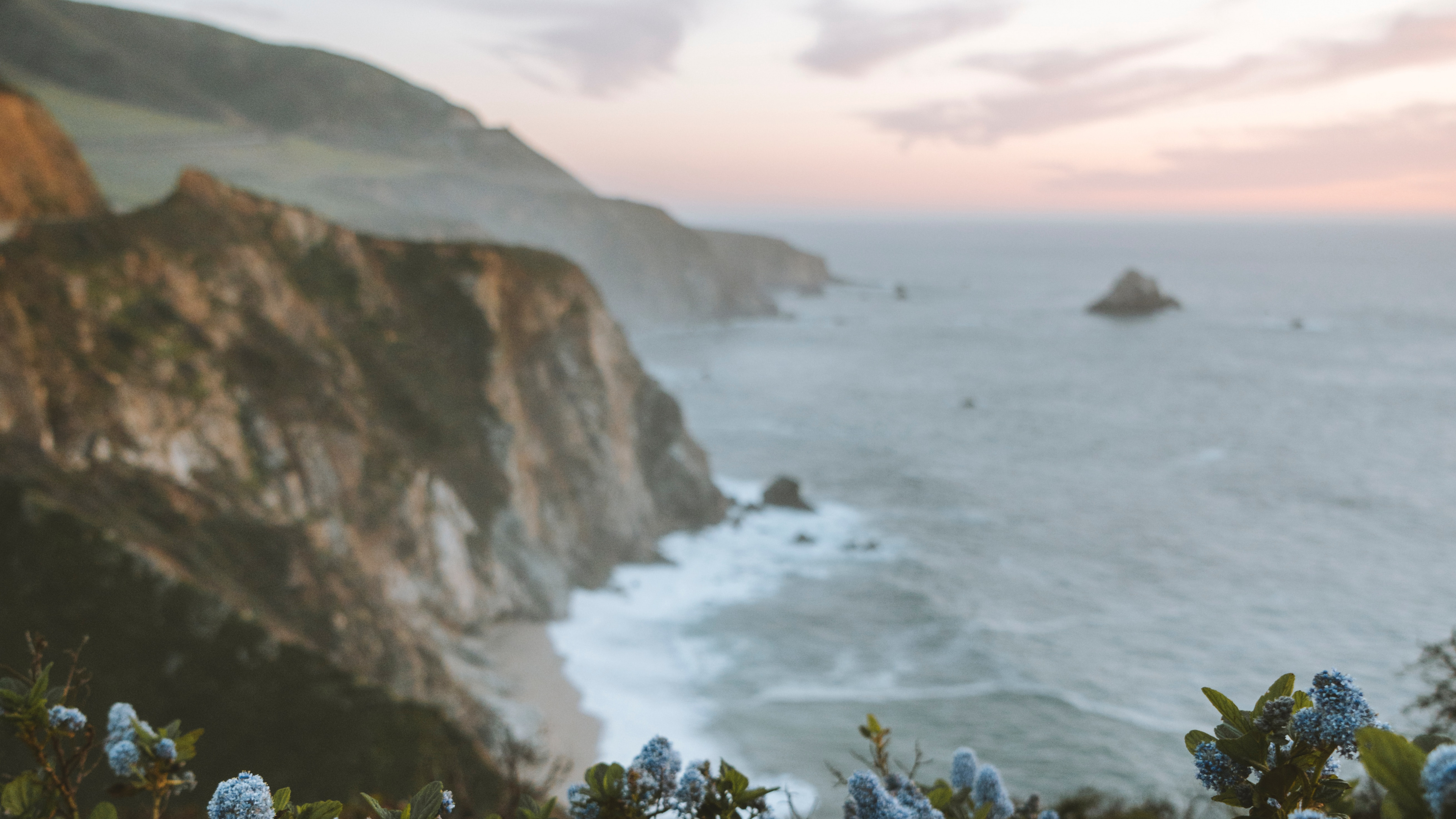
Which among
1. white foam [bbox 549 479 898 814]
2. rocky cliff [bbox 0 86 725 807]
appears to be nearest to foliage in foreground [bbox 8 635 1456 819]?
rocky cliff [bbox 0 86 725 807]

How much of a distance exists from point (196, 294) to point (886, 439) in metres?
52.5

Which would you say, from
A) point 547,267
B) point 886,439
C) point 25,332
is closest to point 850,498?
point 886,439

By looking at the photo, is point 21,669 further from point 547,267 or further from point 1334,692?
point 547,267

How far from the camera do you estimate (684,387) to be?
300ft

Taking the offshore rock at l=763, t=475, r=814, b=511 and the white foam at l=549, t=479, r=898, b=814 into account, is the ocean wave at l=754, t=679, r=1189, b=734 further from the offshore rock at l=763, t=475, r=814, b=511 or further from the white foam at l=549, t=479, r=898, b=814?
the offshore rock at l=763, t=475, r=814, b=511

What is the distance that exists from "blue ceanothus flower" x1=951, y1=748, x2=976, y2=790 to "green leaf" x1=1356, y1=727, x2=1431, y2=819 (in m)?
2.94

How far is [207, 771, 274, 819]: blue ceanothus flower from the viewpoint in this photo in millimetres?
2584

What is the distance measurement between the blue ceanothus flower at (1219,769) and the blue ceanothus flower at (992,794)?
1978 millimetres

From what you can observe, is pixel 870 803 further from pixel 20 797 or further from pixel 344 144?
pixel 344 144

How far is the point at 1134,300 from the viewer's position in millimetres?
145750

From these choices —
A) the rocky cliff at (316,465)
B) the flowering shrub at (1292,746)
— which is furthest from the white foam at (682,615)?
the flowering shrub at (1292,746)

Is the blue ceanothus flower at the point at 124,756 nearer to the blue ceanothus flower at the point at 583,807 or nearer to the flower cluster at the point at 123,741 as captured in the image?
the flower cluster at the point at 123,741

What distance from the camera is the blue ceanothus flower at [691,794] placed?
3.35m

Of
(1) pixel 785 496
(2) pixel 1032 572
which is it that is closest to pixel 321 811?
(2) pixel 1032 572
